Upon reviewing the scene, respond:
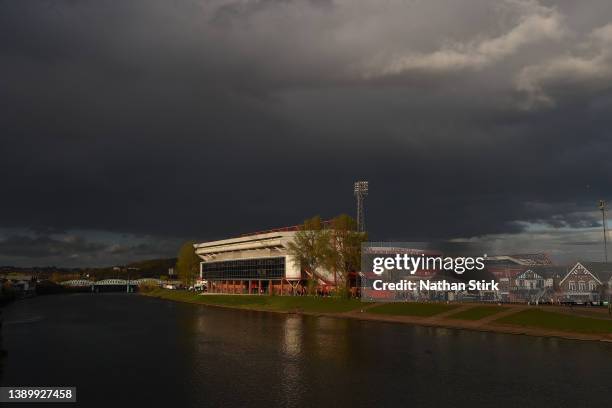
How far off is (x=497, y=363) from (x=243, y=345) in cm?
3464

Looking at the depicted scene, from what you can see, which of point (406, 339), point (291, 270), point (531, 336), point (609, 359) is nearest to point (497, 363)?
point (609, 359)

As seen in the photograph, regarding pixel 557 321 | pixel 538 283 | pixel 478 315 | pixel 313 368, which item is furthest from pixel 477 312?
pixel 313 368

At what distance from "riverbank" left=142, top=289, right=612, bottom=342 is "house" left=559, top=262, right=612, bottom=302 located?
1375cm

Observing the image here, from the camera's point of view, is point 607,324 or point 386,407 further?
point 607,324

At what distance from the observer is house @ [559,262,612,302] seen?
11850cm

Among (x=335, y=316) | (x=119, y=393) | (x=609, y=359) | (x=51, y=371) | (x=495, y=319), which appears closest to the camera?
(x=119, y=393)

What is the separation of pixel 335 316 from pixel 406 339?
46071mm

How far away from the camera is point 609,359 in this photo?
6019 centimetres

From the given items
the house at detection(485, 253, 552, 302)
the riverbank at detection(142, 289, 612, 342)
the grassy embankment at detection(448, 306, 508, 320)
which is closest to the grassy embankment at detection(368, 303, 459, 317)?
the riverbank at detection(142, 289, 612, 342)

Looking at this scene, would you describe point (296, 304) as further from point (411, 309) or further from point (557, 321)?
point (557, 321)

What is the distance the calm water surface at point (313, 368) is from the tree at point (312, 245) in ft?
213

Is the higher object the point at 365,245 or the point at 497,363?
the point at 365,245

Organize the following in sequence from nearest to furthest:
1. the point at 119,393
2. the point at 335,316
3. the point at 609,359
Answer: the point at 119,393 < the point at 609,359 < the point at 335,316

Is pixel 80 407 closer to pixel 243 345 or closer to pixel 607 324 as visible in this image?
pixel 243 345
